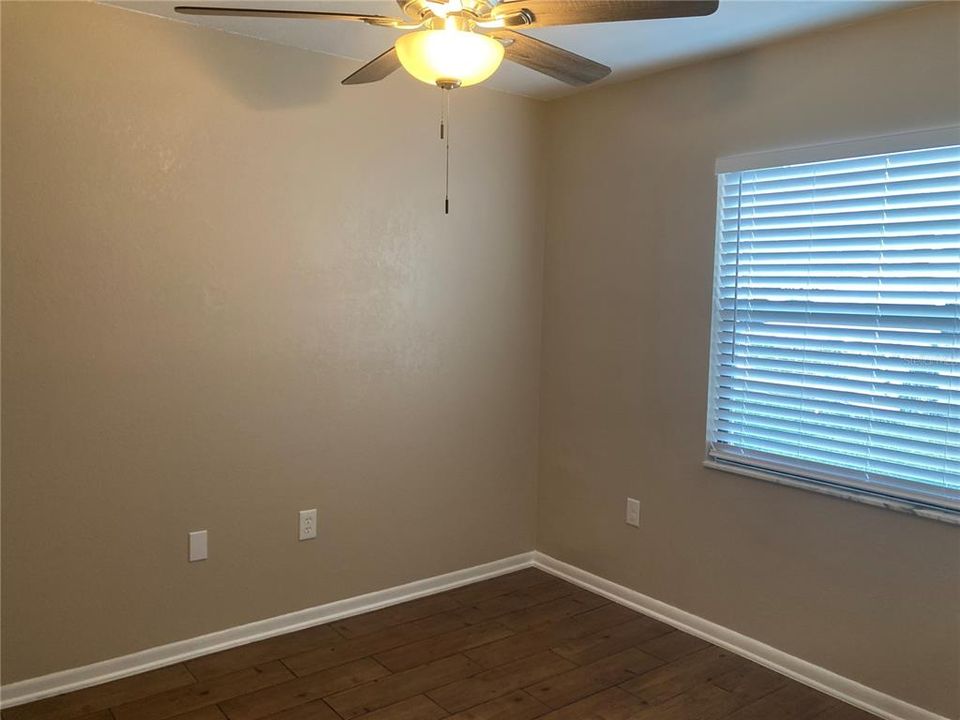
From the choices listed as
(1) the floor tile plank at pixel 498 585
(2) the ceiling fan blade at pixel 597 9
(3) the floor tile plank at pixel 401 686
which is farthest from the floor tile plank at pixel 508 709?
(2) the ceiling fan blade at pixel 597 9

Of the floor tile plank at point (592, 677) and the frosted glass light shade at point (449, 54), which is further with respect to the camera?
the floor tile plank at point (592, 677)

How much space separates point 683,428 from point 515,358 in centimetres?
96

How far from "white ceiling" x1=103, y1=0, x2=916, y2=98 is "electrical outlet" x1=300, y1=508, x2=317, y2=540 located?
190 cm

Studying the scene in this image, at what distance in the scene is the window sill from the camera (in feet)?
8.04

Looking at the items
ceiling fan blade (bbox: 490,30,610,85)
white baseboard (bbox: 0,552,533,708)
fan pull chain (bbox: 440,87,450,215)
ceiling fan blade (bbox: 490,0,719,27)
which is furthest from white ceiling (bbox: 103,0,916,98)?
white baseboard (bbox: 0,552,533,708)

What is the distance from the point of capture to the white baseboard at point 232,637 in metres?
2.59

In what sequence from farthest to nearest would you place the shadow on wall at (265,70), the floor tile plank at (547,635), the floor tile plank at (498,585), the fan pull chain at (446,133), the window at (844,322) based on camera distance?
the floor tile plank at (498,585) → the fan pull chain at (446,133) → the floor tile plank at (547,635) → the shadow on wall at (265,70) → the window at (844,322)

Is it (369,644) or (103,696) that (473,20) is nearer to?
(369,644)

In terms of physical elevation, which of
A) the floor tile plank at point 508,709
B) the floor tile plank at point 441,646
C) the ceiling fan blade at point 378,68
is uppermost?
the ceiling fan blade at point 378,68

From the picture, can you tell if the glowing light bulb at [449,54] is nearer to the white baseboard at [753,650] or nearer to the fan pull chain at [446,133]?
the fan pull chain at [446,133]

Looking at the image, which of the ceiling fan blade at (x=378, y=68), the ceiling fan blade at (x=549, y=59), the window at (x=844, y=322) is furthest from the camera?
the window at (x=844, y=322)

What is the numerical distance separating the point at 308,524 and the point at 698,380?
176 centimetres

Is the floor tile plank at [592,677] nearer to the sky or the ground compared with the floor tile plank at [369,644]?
nearer to the ground

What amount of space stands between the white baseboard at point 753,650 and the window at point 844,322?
68cm
